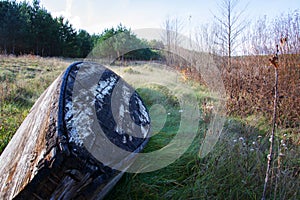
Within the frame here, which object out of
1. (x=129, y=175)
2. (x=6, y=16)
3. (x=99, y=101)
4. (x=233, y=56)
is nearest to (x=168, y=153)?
(x=129, y=175)

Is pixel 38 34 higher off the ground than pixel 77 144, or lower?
higher

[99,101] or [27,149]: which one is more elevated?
[99,101]

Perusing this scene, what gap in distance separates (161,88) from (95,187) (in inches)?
178

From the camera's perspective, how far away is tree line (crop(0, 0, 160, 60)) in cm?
1839

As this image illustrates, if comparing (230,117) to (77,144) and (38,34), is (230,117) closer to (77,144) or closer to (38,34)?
(77,144)

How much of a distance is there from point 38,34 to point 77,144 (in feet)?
72.4

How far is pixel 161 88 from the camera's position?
5691 mm

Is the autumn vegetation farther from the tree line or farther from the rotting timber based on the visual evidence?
the tree line

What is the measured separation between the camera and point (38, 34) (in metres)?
20.2

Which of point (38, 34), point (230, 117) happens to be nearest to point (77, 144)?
point (230, 117)

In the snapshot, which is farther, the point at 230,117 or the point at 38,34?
the point at 38,34

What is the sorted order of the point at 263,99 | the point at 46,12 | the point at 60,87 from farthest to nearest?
the point at 46,12
the point at 263,99
the point at 60,87

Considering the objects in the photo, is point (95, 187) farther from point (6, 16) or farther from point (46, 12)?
point (46, 12)

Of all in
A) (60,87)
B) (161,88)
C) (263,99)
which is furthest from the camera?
(161,88)
